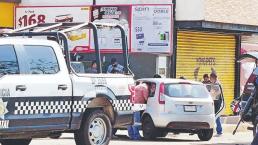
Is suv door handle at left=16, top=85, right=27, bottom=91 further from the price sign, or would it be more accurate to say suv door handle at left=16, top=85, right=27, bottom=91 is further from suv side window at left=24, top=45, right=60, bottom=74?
the price sign

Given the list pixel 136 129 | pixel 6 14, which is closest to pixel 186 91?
pixel 136 129

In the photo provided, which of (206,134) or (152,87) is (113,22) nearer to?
(152,87)

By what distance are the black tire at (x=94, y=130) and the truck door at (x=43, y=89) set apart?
561mm

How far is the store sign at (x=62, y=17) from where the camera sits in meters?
25.7

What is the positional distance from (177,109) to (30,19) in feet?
33.3

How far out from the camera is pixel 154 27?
24828mm

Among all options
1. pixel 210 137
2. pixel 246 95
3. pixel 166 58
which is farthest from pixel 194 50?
pixel 246 95

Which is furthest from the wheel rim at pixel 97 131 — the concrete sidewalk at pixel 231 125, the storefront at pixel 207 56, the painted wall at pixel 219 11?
the storefront at pixel 207 56

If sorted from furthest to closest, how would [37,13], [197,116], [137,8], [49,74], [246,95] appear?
[37,13]
[137,8]
[197,116]
[246,95]
[49,74]

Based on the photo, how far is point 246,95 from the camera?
16906 mm

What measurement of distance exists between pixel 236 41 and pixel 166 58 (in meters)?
3.80

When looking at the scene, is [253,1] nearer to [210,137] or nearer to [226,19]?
[226,19]

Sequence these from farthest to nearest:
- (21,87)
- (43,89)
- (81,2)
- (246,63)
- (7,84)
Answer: (246,63), (81,2), (43,89), (21,87), (7,84)

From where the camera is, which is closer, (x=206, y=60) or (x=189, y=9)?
(x=189, y=9)
